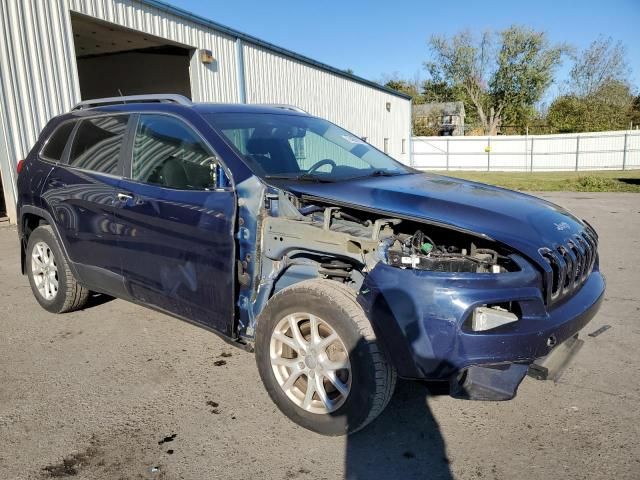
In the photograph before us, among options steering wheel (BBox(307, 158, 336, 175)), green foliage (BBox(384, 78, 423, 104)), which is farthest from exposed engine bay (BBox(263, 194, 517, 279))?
green foliage (BBox(384, 78, 423, 104))

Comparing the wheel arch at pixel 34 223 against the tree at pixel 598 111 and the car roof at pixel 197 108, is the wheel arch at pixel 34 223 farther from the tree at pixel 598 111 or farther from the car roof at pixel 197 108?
the tree at pixel 598 111

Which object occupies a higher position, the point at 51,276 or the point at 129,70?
the point at 129,70

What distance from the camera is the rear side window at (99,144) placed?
3.89m

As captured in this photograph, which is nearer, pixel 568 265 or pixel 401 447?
pixel 401 447

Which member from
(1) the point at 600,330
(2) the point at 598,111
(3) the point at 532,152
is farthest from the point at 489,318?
(2) the point at 598,111

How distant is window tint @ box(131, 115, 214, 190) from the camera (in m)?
3.31

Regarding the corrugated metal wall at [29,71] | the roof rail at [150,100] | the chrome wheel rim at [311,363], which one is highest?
the corrugated metal wall at [29,71]

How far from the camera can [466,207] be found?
277cm

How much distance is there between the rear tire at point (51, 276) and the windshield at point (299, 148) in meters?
2.13

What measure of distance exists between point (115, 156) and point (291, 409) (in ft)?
7.89

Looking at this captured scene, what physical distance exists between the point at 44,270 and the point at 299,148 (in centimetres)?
278

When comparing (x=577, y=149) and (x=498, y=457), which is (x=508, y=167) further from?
(x=498, y=457)

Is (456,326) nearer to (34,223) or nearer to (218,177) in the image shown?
(218,177)

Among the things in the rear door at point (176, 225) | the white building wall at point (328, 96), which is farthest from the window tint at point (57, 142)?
the white building wall at point (328, 96)
